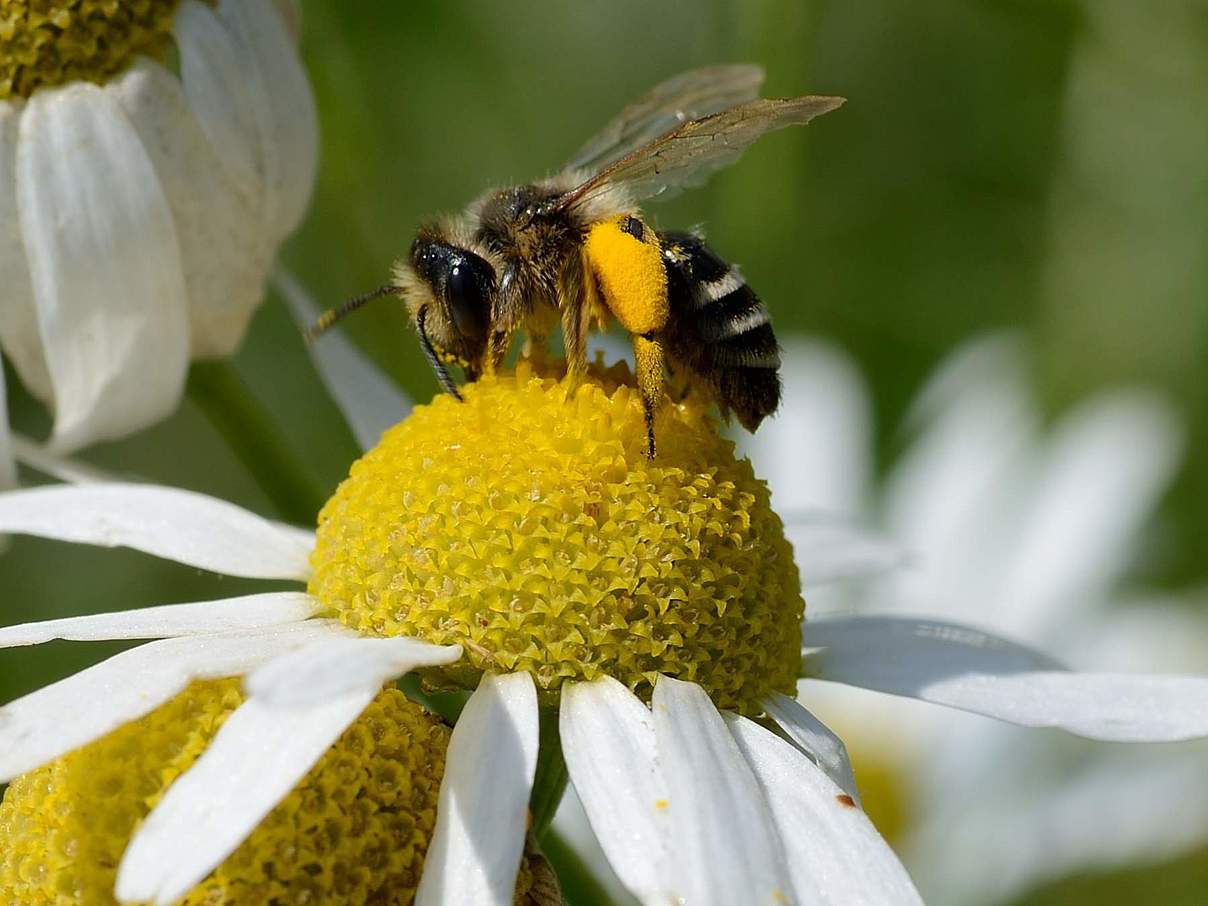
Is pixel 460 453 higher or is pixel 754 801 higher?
pixel 460 453

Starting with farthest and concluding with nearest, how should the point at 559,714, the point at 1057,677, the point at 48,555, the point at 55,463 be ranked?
1. the point at 48,555
2. the point at 55,463
3. the point at 1057,677
4. the point at 559,714

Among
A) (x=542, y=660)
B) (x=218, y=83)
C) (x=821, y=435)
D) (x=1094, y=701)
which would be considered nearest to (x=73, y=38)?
(x=218, y=83)

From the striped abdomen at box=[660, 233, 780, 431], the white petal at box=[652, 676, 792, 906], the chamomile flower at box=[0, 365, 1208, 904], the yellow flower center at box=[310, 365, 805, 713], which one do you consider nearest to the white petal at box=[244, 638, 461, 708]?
the chamomile flower at box=[0, 365, 1208, 904]

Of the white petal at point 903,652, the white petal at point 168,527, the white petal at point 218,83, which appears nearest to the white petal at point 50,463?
the white petal at point 168,527

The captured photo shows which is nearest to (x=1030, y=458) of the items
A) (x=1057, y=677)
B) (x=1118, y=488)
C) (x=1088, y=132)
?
(x=1118, y=488)

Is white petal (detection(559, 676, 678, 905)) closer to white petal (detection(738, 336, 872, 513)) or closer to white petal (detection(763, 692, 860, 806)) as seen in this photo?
white petal (detection(763, 692, 860, 806))

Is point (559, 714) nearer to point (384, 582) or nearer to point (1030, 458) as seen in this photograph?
point (384, 582)

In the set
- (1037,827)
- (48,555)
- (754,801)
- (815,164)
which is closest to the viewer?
(754,801)

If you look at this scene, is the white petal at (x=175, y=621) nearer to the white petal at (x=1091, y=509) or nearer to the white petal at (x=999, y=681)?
Answer: the white petal at (x=999, y=681)

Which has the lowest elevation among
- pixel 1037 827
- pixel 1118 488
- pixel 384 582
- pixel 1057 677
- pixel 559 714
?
pixel 1037 827
